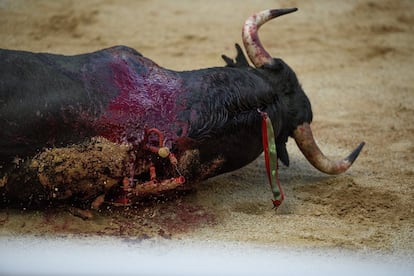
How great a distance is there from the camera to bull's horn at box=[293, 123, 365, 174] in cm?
403

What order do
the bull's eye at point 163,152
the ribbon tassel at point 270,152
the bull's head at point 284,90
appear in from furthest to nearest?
the bull's head at point 284,90, the ribbon tassel at point 270,152, the bull's eye at point 163,152

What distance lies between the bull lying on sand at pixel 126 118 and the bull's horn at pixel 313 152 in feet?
0.79

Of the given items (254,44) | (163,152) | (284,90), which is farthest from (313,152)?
(163,152)

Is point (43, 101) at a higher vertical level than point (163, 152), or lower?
higher

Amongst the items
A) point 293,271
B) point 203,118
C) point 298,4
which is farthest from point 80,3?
point 293,271

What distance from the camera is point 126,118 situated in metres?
3.28

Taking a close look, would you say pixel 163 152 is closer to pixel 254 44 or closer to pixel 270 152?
pixel 270 152

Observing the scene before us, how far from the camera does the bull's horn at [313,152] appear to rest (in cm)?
403

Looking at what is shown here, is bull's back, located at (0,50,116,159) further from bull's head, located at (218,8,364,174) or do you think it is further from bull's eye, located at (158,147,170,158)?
bull's head, located at (218,8,364,174)

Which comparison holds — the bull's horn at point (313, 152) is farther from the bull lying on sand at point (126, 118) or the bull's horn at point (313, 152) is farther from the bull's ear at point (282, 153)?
the bull lying on sand at point (126, 118)

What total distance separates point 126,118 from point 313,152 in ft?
4.22

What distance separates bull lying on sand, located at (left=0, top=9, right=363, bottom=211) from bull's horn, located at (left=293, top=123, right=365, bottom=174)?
24 cm

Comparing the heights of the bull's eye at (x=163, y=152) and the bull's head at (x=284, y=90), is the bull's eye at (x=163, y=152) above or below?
below

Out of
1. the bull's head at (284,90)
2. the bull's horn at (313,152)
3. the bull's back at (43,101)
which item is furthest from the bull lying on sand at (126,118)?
the bull's horn at (313,152)
